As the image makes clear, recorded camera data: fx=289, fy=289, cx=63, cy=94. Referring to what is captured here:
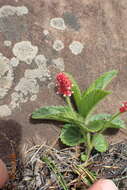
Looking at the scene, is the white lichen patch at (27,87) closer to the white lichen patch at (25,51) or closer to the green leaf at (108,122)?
the white lichen patch at (25,51)

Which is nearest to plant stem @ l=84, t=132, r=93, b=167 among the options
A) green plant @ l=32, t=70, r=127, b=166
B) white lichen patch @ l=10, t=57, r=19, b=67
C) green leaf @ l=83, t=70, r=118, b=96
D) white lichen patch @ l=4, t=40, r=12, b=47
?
green plant @ l=32, t=70, r=127, b=166

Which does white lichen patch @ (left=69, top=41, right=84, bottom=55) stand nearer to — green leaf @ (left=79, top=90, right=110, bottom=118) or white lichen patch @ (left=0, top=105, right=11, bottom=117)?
green leaf @ (left=79, top=90, right=110, bottom=118)

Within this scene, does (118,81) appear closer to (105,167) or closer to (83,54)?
(83,54)

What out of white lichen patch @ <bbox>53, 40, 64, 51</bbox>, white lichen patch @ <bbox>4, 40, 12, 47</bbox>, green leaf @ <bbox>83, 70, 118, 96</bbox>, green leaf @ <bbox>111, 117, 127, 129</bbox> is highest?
white lichen patch @ <bbox>4, 40, 12, 47</bbox>

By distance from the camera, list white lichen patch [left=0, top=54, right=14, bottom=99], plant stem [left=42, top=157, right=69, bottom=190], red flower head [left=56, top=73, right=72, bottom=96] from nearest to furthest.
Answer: red flower head [left=56, top=73, right=72, bottom=96]
plant stem [left=42, top=157, right=69, bottom=190]
white lichen patch [left=0, top=54, right=14, bottom=99]

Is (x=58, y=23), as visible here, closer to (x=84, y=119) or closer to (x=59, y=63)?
(x=59, y=63)

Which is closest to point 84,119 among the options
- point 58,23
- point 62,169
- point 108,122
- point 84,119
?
point 84,119
